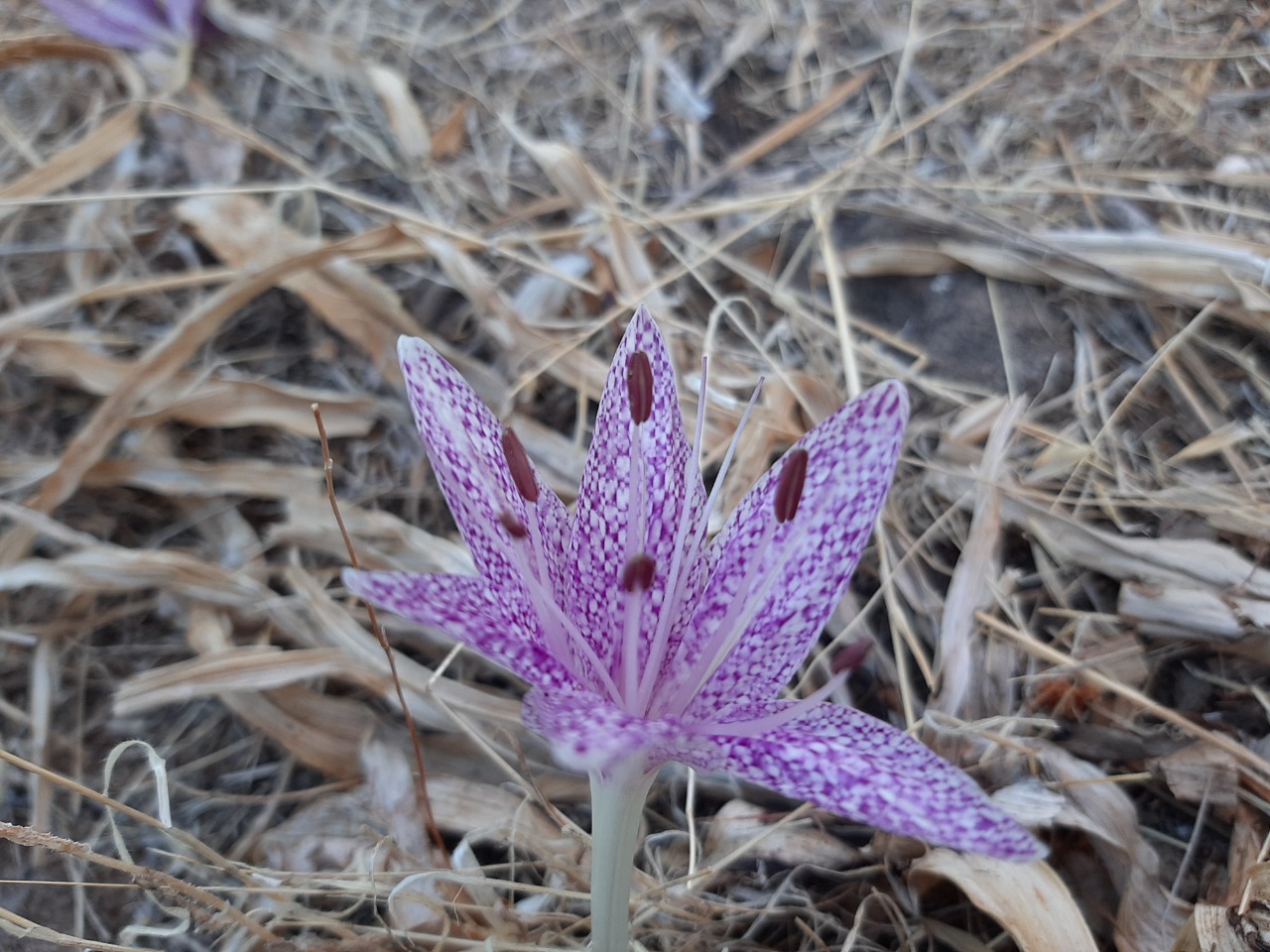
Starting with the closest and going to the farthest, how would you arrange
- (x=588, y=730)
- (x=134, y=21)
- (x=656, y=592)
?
(x=588, y=730)
(x=656, y=592)
(x=134, y=21)

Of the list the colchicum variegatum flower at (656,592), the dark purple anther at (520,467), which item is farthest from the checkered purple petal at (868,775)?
the dark purple anther at (520,467)

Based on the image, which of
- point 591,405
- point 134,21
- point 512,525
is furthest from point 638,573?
point 134,21

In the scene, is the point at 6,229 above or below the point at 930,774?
above

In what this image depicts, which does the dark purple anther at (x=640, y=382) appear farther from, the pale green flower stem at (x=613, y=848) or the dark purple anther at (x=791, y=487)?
the pale green flower stem at (x=613, y=848)

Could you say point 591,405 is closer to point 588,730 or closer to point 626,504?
point 626,504

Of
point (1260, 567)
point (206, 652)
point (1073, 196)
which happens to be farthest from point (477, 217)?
point (1260, 567)

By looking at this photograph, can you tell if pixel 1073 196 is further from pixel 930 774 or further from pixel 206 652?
pixel 206 652

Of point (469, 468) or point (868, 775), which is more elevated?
point (469, 468)
